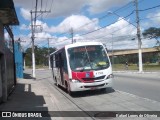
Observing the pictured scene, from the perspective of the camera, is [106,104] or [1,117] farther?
[106,104]

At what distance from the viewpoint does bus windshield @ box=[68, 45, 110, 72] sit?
1766 centimetres

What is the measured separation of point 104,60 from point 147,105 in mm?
5741

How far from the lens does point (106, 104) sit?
1399 cm

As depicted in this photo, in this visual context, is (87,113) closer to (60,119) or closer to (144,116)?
(60,119)

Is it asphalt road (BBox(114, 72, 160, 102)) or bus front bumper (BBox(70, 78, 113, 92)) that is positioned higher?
bus front bumper (BBox(70, 78, 113, 92))

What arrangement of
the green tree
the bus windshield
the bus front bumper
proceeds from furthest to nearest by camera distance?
the green tree
the bus windshield
the bus front bumper

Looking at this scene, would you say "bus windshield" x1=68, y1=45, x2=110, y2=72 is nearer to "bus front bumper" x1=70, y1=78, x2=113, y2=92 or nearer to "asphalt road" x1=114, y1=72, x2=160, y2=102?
"bus front bumper" x1=70, y1=78, x2=113, y2=92

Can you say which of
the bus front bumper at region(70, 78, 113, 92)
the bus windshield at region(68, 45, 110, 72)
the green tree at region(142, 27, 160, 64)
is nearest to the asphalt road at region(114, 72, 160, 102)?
the bus front bumper at region(70, 78, 113, 92)

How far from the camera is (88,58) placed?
708 inches

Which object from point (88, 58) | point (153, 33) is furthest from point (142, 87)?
point (153, 33)

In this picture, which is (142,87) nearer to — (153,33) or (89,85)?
(89,85)

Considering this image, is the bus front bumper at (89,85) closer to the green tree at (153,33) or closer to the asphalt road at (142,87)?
the asphalt road at (142,87)

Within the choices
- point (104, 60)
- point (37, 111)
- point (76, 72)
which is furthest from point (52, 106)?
point (104, 60)

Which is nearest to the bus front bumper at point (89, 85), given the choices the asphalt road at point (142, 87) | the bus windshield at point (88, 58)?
the bus windshield at point (88, 58)
